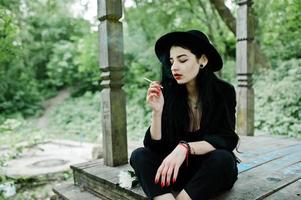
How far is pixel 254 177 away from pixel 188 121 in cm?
75

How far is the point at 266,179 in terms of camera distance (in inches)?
85.7

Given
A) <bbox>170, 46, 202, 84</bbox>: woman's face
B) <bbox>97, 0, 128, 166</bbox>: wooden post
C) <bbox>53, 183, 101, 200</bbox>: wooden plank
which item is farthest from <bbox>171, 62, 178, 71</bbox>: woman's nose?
<bbox>53, 183, 101, 200</bbox>: wooden plank

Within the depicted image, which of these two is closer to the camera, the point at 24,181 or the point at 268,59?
the point at 24,181

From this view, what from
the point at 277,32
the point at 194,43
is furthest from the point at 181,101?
the point at 277,32

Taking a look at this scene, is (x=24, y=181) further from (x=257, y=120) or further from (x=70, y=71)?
(x=70, y=71)

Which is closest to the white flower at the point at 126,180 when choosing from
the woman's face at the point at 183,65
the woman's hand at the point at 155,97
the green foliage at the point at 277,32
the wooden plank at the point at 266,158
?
the woman's hand at the point at 155,97

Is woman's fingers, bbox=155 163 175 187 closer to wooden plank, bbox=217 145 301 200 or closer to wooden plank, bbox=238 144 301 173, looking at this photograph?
wooden plank, bbox=217 145 301 200

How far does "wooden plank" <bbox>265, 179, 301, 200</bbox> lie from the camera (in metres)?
1.86

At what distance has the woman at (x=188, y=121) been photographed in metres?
1.71

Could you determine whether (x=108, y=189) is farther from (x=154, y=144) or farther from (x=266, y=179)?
(x=266, y=179)

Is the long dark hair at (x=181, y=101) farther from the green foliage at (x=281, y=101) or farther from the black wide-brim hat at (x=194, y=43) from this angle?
the green foliage at (x=281, y=101)

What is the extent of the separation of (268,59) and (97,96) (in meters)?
6.81

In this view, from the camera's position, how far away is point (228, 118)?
1.84 meters

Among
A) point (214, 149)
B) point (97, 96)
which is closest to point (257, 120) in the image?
point (214, 149)
